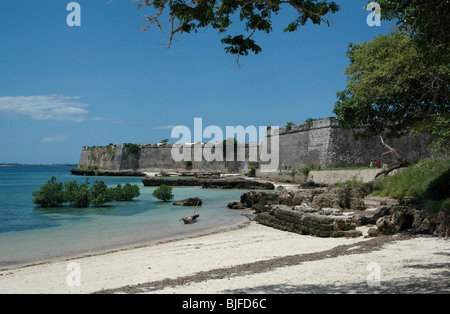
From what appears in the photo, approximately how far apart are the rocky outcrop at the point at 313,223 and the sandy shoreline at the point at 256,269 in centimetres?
41

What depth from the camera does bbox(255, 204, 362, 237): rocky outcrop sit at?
8.80 meters

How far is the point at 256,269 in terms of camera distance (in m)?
5.62

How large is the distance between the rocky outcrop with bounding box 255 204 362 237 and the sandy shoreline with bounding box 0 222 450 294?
41 centimetres

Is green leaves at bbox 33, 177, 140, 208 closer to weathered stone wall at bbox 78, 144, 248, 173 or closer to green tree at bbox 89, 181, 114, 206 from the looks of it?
green tree at bbox 89, 181, 114, 206

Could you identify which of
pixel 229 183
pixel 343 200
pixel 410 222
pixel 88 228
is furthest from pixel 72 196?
pixel 229 183

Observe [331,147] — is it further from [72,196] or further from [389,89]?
[72,196]

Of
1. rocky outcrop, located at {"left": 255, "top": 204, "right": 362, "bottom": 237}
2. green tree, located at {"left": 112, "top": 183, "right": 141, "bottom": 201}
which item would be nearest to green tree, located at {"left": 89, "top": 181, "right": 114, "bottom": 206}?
green tree, located at {"left": 112, "top": 183, "right": 141, "bottom": 201}

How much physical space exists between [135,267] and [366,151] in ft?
85.4

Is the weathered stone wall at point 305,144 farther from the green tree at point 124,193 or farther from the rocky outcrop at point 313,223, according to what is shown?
the rocky outcrop at point 313,223

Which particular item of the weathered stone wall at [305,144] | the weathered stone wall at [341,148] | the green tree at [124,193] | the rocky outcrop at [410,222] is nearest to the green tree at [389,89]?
the rocky outcrop at [410,222]

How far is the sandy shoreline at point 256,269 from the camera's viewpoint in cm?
438

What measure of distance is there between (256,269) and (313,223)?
4.10 meters

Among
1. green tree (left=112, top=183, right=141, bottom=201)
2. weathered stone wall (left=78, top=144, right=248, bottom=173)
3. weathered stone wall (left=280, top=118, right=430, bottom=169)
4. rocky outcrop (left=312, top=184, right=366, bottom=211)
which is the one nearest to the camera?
rocky outcrop (left=312, top=184, right=366, bottom=211)
